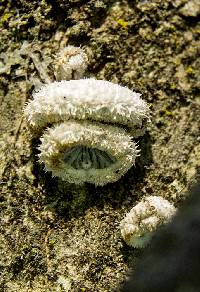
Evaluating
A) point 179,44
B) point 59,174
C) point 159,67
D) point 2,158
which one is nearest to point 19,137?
point 2,158

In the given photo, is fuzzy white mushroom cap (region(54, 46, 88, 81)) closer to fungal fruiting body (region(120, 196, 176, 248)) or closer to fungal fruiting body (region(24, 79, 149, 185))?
fungal fruiting body (region(24, 79, 149, 185))

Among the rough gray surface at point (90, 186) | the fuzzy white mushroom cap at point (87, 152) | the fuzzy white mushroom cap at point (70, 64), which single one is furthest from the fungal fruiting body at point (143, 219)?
the fuzzy white mushroom cap at point (70, 64)

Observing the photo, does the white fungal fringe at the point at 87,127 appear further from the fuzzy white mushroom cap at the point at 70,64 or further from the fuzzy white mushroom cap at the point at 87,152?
→ the fuzzy white mushroom cap at the point at 70,64

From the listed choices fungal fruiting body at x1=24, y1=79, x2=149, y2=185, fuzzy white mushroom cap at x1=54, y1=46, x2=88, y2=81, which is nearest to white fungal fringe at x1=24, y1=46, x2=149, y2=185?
fungal fruiting body at x1=24, y1=79, x2=149, y2=185

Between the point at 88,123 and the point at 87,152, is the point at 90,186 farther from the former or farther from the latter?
the point at 88,123

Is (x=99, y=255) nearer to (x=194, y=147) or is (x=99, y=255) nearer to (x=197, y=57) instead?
(x=194, y=147)

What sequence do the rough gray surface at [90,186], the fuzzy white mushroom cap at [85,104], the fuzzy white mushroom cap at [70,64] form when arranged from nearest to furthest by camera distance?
the fuzzy white mushroom cap at [85,104], the rough gray surface at [90,186], the fuzzy white mushroom cap at [70,64]

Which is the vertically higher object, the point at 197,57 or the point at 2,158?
the point at 197,57

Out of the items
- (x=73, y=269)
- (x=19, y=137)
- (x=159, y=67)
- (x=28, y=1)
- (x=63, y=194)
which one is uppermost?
(x=28, y=1)
